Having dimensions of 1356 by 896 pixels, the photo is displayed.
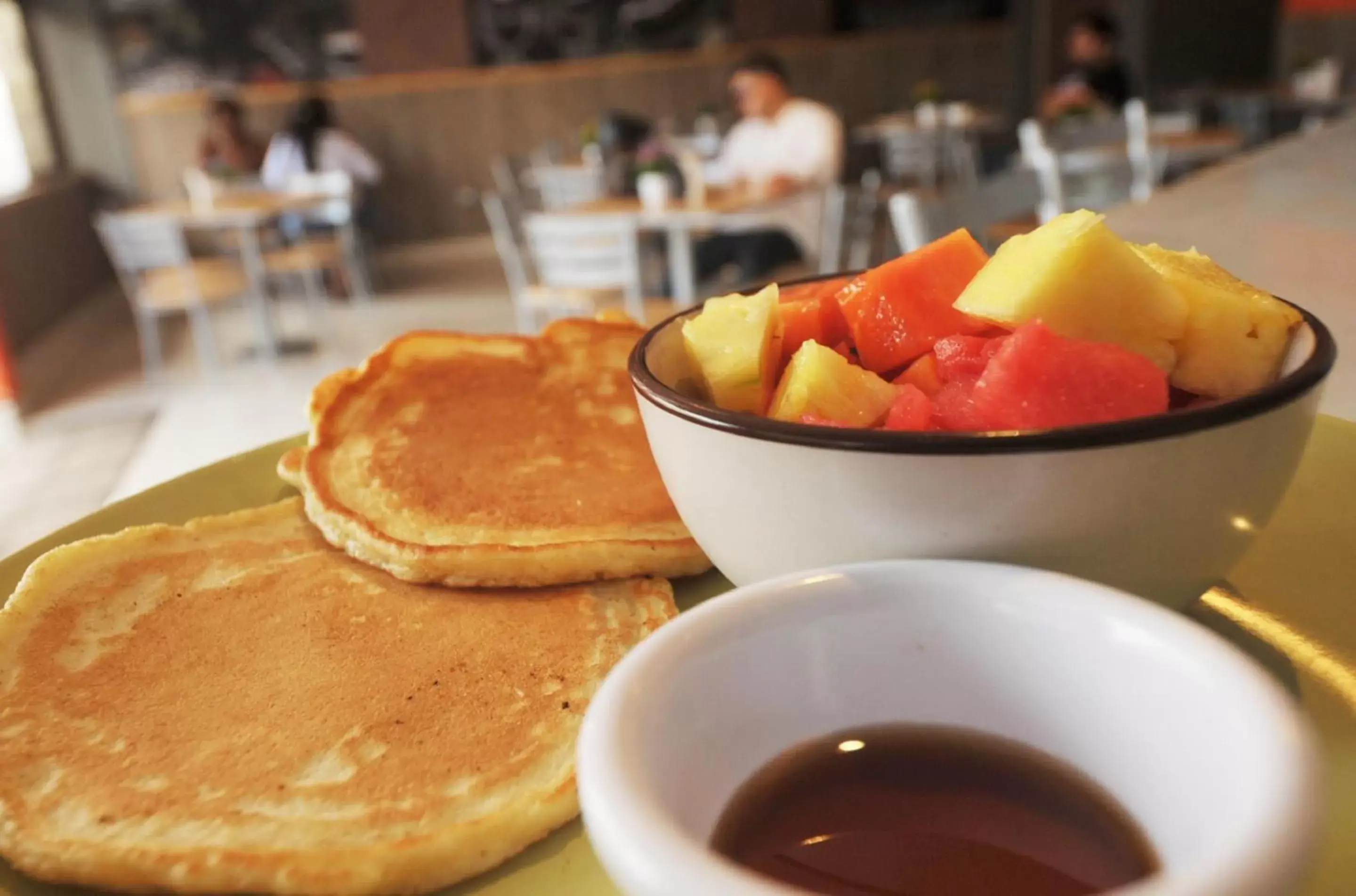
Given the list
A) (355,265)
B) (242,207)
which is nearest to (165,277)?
(242,207)

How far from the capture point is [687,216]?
4312 mm

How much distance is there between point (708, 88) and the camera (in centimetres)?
952

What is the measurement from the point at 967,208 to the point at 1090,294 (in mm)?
1942

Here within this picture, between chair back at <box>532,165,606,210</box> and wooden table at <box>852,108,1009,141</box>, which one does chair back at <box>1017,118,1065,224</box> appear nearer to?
chair back at <box>532,165,606,210</box>

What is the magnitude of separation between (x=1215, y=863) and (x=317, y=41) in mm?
9773

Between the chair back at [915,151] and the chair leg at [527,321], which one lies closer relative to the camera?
the chair leg at [527,321]

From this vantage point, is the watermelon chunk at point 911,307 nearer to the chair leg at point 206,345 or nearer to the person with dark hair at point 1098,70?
the chair leg at point 206,345

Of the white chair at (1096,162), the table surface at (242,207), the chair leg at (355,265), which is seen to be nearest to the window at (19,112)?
the table surface at (242,207)

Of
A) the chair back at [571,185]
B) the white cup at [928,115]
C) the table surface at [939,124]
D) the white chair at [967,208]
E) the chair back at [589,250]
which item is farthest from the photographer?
the white cup at [928,115]

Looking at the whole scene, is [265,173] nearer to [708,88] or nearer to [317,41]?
[317,41]

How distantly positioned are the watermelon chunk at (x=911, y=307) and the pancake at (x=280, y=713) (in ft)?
0.83

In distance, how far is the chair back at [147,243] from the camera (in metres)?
5.42

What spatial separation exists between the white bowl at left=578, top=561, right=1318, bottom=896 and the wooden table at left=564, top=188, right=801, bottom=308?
369 cm

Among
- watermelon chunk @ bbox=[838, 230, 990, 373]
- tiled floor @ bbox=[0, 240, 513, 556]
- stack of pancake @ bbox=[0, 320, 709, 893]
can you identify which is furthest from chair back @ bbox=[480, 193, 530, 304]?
watermelon chunk @ bbox=[838, 230, 990, 373]
